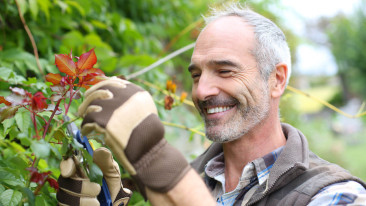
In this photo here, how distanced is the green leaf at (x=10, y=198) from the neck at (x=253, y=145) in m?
0.93

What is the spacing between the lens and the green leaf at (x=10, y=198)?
3.65ft

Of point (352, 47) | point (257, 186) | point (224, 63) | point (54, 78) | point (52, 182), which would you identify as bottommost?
point (352, 47)

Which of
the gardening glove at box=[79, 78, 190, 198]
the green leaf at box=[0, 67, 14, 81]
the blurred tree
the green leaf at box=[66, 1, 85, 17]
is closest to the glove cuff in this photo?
the gardening glove at box=[79, 78, 190, 198]

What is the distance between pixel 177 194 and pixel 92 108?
33 centimetres

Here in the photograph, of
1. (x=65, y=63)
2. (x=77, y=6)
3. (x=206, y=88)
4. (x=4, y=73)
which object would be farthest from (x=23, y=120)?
(x=77, y=6)

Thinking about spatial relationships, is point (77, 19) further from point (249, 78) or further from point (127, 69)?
point (249, 78)

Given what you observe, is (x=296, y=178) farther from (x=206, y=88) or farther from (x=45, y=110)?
(x=45, y=110)

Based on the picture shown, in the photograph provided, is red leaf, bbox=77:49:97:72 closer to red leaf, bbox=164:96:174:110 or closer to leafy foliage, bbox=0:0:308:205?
leafy foliage, bbox=0:0:308:205

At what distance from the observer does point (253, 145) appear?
1.74 meters

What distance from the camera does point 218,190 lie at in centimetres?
179

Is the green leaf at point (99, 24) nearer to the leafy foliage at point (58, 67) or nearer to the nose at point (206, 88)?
the leafy foliage at point (58, 67)

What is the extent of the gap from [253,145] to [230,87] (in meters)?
0.30

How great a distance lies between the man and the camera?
136 centimetres

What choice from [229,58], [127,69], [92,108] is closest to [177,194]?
[92,108]
